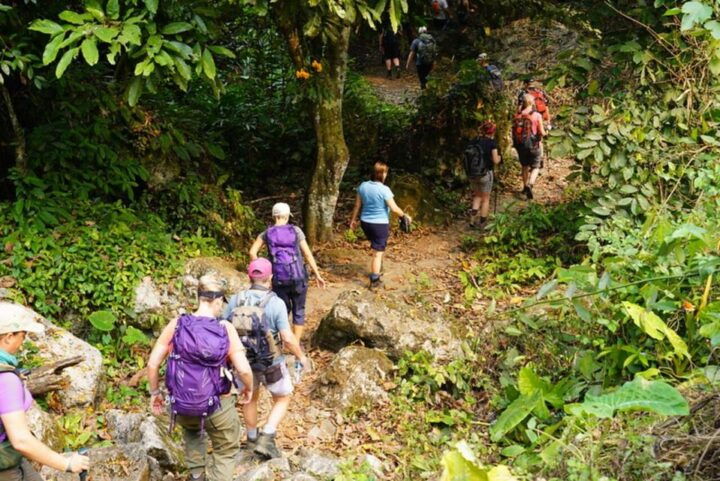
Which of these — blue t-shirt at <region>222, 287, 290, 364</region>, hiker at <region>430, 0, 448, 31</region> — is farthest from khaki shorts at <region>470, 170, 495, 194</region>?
hiker at <region>430, 0, 448, 31</region>

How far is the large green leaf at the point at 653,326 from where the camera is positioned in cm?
514

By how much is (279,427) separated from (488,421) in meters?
2.03

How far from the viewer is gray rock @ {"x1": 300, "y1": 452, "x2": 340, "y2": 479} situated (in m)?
5.45

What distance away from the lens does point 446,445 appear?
608 centimetres

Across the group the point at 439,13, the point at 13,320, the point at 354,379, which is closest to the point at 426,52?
the point at 439,13

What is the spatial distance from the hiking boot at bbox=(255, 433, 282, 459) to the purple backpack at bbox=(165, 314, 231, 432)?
45.4 inches

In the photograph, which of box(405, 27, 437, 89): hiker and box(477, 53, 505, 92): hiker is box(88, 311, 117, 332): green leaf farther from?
box(405, 27, 437, 89): hiker

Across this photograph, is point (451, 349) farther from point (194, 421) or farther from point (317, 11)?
point (317, 11)

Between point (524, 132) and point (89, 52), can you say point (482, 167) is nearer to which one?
point (524, 132)

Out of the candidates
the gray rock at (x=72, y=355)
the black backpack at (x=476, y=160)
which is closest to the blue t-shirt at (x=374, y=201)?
the black backpack at (x=476, y=160)

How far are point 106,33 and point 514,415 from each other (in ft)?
15.0

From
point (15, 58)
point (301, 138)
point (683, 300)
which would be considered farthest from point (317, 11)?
point (301, 138)

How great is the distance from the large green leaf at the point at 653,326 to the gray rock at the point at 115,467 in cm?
395

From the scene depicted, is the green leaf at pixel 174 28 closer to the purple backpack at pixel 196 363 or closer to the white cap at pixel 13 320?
the purple backpack at pixel 196 363
